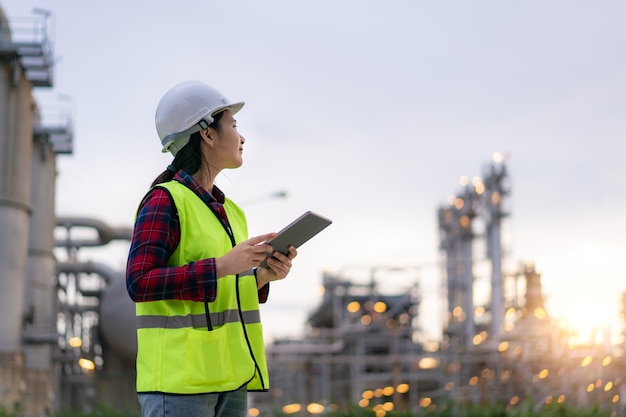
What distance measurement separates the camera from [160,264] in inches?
126

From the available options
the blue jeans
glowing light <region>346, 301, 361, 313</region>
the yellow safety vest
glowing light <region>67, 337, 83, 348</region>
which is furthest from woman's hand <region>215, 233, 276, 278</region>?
glowing light <region>346, 301, 361, 313</region>

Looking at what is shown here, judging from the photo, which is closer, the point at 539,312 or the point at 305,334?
the point at 539,312

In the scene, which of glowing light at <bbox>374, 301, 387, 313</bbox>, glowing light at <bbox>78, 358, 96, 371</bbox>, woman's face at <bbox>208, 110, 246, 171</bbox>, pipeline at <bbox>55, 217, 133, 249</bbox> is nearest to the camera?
woman's face at <bbox>208, 110, 246, 171</bbox>

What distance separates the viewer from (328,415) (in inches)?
618

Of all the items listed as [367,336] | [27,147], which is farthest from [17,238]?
[367,336]

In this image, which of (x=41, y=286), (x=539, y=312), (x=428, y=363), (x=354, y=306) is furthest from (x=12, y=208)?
(x=428, y=363)

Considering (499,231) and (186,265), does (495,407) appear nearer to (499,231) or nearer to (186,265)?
(186,265)

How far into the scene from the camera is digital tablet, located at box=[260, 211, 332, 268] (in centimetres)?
316

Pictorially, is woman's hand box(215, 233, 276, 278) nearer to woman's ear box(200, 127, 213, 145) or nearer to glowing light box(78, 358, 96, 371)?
woman's ear box(200, 127, 213, 145)

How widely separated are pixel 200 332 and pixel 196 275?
19 centimetres

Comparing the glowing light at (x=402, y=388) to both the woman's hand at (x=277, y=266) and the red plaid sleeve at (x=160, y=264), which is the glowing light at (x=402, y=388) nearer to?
the woman's hand at (x=277, y=266)

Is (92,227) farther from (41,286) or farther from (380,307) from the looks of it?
(380,307)

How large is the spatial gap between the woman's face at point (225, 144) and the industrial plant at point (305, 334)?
890 inches

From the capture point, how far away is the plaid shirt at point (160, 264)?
3.10 metres
